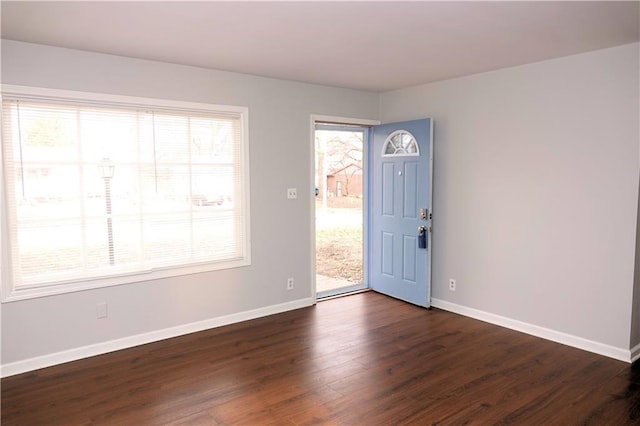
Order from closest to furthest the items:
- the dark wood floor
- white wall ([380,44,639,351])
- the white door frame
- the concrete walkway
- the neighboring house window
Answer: the dark wood floor < the neighboring house window < white wall ([380,44,639,351]) < the white door frame < the concrete walkway

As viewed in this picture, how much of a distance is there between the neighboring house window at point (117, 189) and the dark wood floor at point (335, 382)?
747 millimetres

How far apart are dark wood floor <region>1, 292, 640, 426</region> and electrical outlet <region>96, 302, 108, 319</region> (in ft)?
1.11

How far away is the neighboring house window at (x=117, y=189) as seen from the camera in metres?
3.22

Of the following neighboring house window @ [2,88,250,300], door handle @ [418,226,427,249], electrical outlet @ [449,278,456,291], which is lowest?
electrical outlet @ [449,278,456,291]

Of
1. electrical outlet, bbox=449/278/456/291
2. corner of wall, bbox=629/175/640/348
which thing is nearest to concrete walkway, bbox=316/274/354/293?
electrical outlet, bbox=449/278/456/291

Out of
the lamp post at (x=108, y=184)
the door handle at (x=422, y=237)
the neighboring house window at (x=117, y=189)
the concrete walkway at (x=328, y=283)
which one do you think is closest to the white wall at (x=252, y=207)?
the neighboring house window at (x=117, y=189)

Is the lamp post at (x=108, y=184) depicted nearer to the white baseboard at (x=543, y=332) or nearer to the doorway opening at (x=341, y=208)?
the doorway opening at (x=341, y=208)

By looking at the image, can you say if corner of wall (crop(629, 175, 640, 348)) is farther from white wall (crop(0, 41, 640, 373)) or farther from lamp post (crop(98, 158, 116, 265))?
lamp post (crop(98, 158, 116, 265))

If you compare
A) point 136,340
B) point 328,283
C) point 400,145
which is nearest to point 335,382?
point 136,340

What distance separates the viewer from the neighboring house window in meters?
3.22

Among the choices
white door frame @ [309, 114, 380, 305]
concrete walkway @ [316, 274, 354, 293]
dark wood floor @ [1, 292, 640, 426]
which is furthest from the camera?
concrete walkway @ [316, 274, 354, 293]

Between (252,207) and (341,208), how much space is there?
2.36 metres

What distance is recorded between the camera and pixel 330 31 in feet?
9.46

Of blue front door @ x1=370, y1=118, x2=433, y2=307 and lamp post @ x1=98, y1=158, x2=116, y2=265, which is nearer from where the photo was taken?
lamp post @ x1=98, y1=158, x2=116, y2=265
